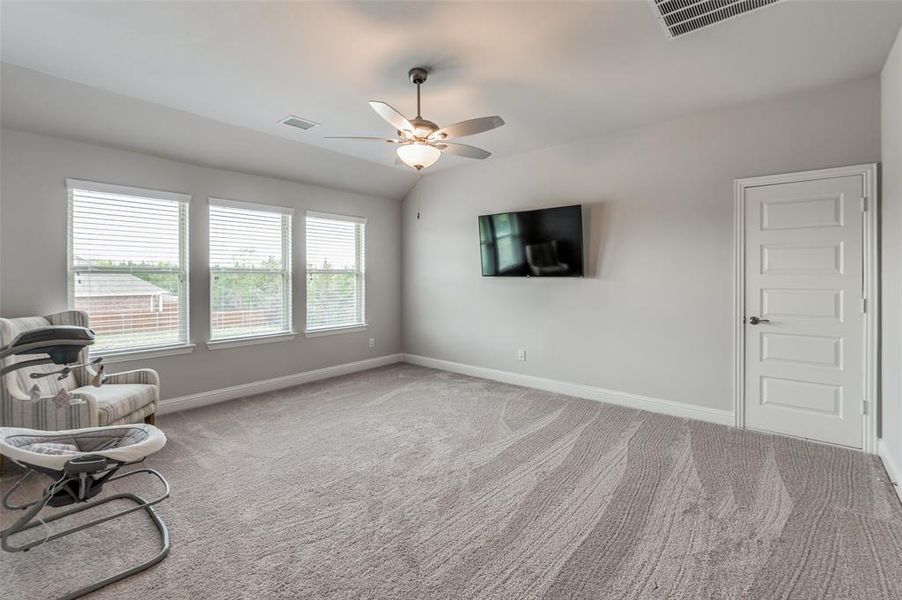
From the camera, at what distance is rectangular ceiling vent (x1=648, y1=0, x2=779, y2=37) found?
2.20m

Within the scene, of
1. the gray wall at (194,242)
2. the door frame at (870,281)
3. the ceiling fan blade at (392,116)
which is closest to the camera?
the ceiling fan blade at (392,116)

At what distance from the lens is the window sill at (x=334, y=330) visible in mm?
5312

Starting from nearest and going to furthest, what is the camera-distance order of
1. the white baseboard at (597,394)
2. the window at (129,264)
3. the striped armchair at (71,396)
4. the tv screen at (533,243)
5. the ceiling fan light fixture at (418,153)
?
the striped armchair at (71,396)
the ceiling fan light fixture at (418,153)
the window at (129,264)
the white baseboard at (597,394)
the tv screen at (533,243)

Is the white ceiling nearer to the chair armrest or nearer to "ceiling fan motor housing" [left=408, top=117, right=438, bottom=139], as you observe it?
"ceiling fan motor housing" [left=408, top=117, right=438, bottom=139]

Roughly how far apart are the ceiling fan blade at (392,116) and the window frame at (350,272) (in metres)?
2.90

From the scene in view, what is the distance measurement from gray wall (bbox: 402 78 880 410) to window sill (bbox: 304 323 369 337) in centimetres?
144

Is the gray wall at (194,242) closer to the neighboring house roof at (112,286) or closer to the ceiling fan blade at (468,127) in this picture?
the neighboring house roof at (112,286)

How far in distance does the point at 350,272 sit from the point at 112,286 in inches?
105

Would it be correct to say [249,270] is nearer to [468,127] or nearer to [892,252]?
[468,127]

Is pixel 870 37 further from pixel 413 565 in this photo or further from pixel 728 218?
pixel 413 565

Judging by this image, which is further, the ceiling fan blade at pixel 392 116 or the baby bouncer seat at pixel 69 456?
the ceiling fan blade at pixel 392 116

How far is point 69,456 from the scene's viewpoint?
195 cm

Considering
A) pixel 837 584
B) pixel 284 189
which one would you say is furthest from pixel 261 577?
pixel 284 189

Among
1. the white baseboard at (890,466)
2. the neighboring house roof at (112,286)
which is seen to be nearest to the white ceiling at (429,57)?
the neighboring house roof at (112,286)
